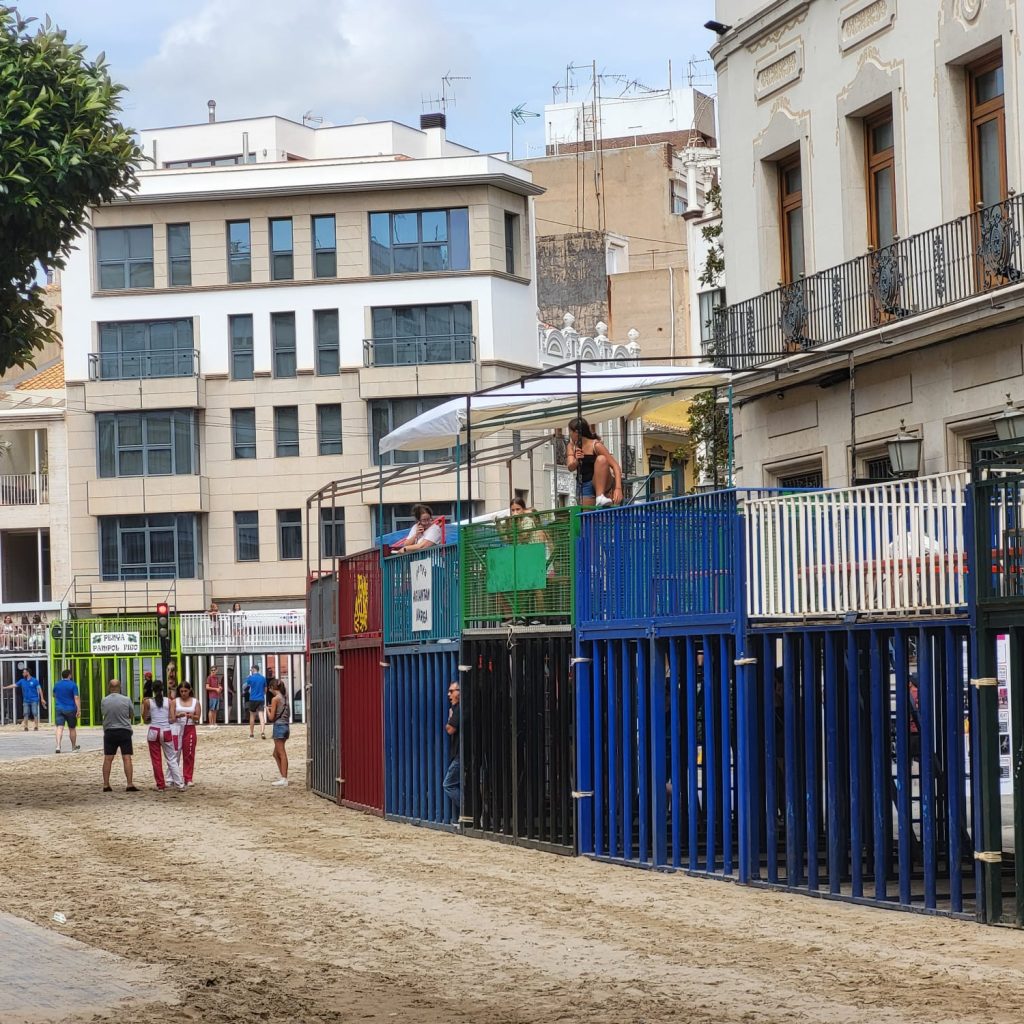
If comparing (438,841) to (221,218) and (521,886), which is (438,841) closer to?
(521,886)

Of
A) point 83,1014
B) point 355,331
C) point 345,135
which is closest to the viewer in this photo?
point 83,1014

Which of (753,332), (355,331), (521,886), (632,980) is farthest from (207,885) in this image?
(355,331)

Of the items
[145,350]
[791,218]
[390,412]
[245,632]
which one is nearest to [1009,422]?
[791,218]

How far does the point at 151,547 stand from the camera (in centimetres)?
5956

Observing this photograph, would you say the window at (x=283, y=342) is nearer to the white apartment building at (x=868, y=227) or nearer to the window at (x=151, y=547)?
the window at (x=151, y=547)

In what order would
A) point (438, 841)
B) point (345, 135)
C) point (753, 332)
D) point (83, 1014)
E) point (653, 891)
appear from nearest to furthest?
point (83, 1014), point (653, 891), point (438, 841), point (753, 332), point (345, 135)

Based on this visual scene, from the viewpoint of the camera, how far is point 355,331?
2335 inches

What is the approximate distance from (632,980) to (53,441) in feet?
169

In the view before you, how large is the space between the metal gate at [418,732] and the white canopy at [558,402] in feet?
7.57

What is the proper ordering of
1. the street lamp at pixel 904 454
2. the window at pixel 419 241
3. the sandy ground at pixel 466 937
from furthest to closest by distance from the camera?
the window at pixel 419 241 < the street lamp at pixel 904 454 < the sandy ground at pixel 466 937

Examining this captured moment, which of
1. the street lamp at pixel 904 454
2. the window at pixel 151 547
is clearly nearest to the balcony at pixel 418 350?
the window at pixel 151 547

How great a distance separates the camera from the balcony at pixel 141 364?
59.8 metres

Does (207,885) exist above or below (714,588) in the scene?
below

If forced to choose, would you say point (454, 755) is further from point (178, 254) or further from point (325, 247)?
point (178, 254)
